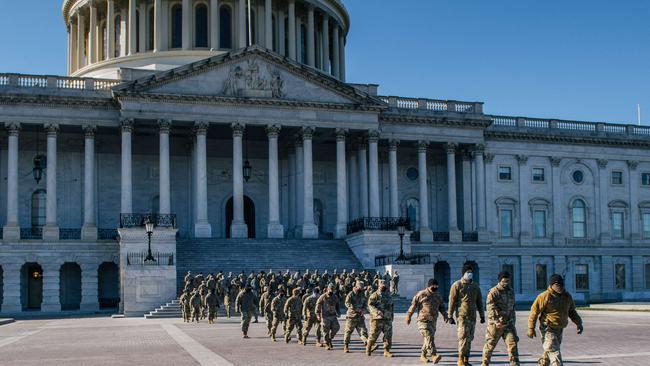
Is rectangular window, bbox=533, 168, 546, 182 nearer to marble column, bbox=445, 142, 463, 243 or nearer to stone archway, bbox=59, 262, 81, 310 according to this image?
marble column, bbox=445, 142, 463, 243

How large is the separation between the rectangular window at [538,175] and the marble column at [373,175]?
1517 centimetres

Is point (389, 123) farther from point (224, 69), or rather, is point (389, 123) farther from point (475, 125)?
point (224, 69)

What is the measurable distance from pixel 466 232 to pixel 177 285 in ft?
77.9

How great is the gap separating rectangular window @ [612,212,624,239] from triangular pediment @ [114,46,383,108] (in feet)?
77.3

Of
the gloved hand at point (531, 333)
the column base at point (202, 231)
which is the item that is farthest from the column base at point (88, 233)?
the gloved hand at point (531, 333)

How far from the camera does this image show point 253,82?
5491cm

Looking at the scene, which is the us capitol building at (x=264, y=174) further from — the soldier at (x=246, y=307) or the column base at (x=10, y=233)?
the soldier at (x=246, y=307)

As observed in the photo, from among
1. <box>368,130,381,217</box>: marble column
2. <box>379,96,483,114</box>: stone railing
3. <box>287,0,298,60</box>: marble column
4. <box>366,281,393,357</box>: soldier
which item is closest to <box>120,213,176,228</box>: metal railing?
<box>368,130,381,217</box>: marble column

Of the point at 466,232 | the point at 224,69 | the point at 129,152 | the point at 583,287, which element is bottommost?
the point at 583,287

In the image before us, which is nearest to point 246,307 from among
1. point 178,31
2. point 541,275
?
point 541,275

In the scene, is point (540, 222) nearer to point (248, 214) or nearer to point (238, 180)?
point (248, 214)

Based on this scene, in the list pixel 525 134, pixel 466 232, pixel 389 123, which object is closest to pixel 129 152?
pixel 389 123

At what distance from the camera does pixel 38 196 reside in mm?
56250

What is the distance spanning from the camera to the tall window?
2739 inches
